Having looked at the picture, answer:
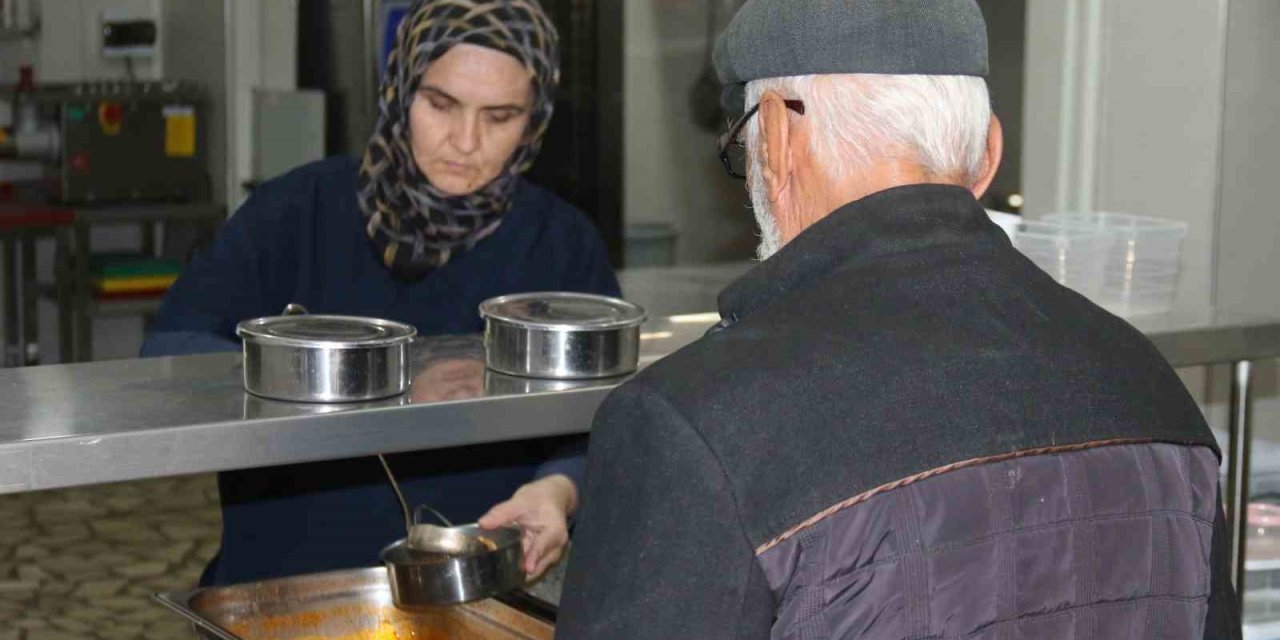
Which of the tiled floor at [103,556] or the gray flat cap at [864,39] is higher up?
the gray flat cap at [864,39]

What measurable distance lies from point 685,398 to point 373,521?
3.51ft

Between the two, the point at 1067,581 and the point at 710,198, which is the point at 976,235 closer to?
the point at 1067,581

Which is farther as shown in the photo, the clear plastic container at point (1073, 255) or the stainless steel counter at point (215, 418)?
the clear plastic container at point (1073, 255)

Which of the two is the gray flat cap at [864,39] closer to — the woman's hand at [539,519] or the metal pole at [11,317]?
the woman's hand at [539,519]

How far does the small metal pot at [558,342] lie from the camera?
1.61 metres

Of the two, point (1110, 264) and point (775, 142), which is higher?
point (775, 142)

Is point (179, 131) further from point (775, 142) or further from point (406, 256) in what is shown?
point (775, 142)

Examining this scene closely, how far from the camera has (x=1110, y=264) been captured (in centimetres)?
233

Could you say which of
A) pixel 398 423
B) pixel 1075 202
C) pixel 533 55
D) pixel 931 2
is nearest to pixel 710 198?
pixel 1075 202

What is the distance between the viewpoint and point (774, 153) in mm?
1125

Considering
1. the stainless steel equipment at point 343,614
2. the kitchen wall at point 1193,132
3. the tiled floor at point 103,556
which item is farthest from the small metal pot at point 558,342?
the tiled floor at point 103,556

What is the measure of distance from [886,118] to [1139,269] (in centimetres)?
137

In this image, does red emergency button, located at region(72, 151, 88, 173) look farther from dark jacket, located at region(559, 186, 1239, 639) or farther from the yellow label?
dark jacket, located at region(559, 186, 1239, 639)


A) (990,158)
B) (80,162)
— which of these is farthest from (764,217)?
(80,162)
